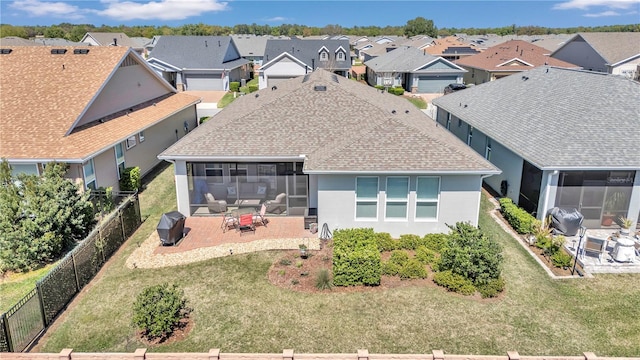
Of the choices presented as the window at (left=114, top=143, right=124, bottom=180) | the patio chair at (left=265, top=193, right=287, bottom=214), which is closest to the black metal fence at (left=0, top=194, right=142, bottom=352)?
the window at (left=114, top=143, right=124, bottom=180)

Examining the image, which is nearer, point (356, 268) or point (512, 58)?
point (356, 268)

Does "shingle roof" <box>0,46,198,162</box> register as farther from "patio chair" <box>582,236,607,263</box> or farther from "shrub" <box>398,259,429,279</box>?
"patio chair" <box>582,236,607,263</box>

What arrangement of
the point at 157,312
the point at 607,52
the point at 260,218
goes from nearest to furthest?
1. the point at 157,312
2. the point at 260,218
3. the point at 607,52

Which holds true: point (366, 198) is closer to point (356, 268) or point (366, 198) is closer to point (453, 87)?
point (356, 268)

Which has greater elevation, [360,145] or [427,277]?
[360,145]

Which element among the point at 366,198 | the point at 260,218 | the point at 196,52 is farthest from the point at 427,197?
the point at 196,52

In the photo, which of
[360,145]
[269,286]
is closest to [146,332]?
[269,286]

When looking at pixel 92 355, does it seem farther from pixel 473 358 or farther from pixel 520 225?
pixel 520 225

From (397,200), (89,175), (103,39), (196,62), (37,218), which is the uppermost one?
(103,39)
